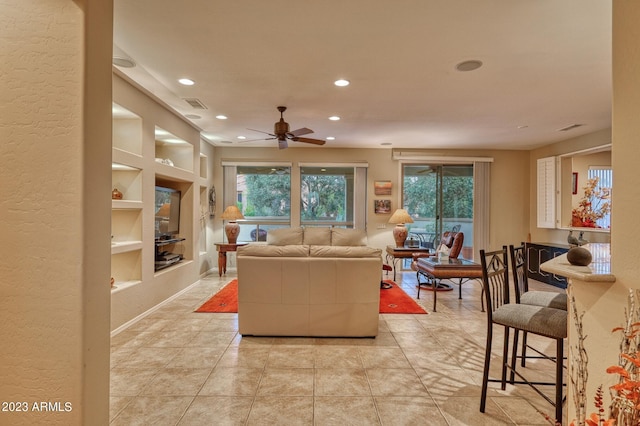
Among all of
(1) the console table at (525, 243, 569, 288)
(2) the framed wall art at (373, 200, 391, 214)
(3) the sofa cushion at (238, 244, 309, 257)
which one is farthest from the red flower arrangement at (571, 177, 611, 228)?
(3) the sofa cushion at (238, 244, 309, 257)

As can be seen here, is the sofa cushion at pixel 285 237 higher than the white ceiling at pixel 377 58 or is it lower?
lower

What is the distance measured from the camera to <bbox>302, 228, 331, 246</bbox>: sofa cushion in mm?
6125

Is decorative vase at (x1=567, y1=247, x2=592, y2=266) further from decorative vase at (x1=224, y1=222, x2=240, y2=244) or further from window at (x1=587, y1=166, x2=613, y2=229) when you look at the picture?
decorative vase at (x1=224, y1=222, x2=240, y2=244)

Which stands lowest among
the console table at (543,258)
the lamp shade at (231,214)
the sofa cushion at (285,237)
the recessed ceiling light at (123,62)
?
the console table at (543,258)

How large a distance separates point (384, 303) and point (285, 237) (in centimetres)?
239

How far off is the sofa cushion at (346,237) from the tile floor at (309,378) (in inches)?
96.0

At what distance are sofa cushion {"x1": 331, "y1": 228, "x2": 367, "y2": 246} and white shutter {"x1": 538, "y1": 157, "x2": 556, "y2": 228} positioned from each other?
143 inches

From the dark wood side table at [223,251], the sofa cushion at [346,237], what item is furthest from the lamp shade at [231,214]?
the sofa cushion at [346,237]

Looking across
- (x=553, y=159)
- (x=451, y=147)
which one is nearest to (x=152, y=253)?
(x=451, y=147)

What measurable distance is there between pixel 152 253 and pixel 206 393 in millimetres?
2419

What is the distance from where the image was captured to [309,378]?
249 cm

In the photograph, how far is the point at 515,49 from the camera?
2.73 meters

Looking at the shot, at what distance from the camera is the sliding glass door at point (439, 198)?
23.5 ft

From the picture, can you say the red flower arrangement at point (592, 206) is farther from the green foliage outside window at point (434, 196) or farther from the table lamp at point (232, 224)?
the table lamp at point (232, 224)
